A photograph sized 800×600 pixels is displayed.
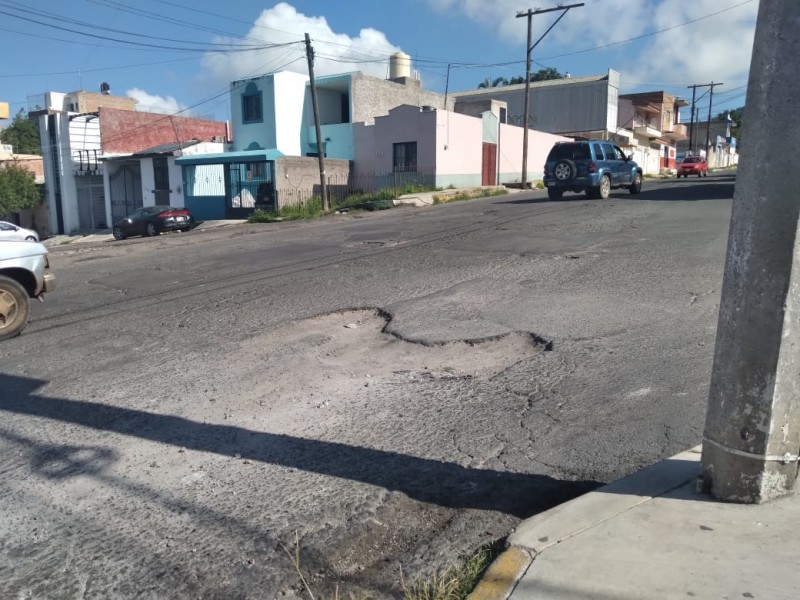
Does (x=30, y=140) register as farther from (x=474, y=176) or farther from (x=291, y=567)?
(x=291, y=567)

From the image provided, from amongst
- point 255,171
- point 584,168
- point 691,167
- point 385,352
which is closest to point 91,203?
point 255,171

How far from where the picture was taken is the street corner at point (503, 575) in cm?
285

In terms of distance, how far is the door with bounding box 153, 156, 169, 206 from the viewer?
3616cm

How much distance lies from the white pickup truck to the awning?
23.5 m

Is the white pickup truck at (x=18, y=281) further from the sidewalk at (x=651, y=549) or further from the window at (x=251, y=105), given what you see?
the window at (x=251, y=105)

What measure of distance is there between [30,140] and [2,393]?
86356 millimetres

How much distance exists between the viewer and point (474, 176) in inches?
1437

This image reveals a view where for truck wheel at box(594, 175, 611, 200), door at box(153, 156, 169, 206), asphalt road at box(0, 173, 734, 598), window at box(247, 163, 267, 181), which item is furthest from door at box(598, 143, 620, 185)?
door at box(153, 156, 169, 206)

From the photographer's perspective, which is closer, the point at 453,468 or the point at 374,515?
the point at 374,515

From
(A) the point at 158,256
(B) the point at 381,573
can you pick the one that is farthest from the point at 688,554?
(A) the point at 158,256

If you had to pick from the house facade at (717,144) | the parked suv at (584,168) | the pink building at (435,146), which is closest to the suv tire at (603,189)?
the parked suv at (584,168)

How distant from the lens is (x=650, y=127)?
63656 mm

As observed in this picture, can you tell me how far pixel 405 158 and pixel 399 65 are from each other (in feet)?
45.7

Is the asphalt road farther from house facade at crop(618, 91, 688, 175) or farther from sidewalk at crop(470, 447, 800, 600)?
house facade at crop(618, 91, 688, 175)
